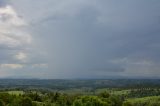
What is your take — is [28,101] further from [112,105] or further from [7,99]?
[112,105]

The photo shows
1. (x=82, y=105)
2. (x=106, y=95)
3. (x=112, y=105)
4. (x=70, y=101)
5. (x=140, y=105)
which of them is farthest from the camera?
(x=140, y=105)

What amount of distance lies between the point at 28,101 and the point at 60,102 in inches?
1095

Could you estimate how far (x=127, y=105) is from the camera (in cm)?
14325

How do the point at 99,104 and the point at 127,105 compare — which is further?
the point at 127,105

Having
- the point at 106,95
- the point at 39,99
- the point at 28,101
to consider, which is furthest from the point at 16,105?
the point at 106,95

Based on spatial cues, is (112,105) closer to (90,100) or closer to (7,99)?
(90,100)

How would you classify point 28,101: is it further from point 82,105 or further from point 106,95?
point 106,95

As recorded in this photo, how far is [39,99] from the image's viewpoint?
16588 cm

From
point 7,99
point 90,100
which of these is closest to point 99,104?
point 90,100

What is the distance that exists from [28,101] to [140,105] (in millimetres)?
74748

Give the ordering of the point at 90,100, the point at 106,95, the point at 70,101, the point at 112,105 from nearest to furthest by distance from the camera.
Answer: the point at 90,100, the point at 112,105, the point at 70,101, the point at 106,95

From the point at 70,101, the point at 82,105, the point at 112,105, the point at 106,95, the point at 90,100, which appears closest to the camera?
the point at 82,105

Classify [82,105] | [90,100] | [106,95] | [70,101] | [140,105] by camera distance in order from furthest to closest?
1. [140,105]
2. [106,95]
3. [70,101]
4. [90,100]
5. [82,105]

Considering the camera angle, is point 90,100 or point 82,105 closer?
point 82,105
